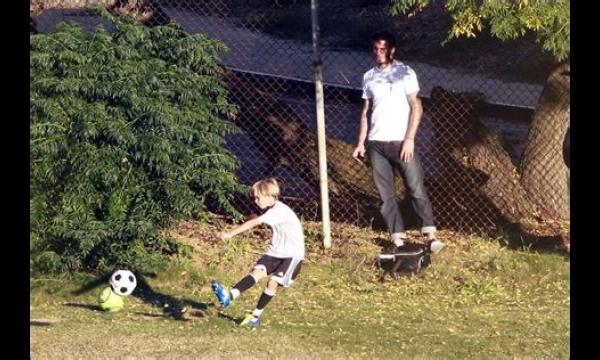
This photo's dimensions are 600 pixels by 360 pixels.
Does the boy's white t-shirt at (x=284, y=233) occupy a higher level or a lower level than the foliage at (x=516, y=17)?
lower

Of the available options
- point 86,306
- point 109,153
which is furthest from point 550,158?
point 86,306

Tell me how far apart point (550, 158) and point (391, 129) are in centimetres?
193

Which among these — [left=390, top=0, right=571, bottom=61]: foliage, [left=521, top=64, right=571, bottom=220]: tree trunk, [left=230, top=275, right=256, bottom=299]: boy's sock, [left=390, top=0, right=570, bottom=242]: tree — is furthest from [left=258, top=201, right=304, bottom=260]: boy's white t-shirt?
[left=521, top=64, right=571, bottom=220]: tree trunk

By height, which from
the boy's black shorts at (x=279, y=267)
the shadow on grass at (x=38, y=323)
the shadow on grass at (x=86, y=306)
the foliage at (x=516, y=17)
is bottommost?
the shadow on grass at (x=86, y=306)

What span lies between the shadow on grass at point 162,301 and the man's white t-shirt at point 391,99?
200 cm

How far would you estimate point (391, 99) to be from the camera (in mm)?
9031

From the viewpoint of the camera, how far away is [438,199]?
1020 centimetres

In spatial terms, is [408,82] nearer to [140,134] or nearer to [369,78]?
[369,78]

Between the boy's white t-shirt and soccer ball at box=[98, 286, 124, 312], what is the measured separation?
3.89ft

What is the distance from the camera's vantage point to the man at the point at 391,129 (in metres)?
9.03

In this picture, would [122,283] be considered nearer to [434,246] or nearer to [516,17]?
[434,246]

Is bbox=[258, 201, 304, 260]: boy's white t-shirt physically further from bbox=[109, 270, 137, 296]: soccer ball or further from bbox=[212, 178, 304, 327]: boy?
bbox=[109, 270, 137, 296]: soccer ball

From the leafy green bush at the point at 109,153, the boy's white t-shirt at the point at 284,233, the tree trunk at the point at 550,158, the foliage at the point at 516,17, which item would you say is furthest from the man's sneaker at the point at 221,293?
the tree trunk at the point at 550,158

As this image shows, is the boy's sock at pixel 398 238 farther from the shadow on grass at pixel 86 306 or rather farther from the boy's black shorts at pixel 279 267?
the shadow on grass at pixel 86 306
